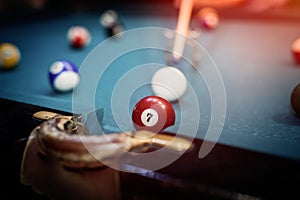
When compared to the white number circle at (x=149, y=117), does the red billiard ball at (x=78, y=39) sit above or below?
above

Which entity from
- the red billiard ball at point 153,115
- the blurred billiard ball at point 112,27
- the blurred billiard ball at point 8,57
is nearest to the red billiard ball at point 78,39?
the blurred billiard ball at point 112,27

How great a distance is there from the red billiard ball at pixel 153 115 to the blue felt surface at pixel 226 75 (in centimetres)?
4

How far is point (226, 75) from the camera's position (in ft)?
6.47

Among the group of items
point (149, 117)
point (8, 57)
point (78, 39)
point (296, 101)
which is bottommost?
point (149, 117)

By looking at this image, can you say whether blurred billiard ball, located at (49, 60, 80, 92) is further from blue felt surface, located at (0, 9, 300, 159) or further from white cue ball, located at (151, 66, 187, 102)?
white cue ball, located at (151, 66, 187, 102)

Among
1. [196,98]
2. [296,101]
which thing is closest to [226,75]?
[196,98]

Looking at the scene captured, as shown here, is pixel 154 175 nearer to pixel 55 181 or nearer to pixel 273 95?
pixel 55 181

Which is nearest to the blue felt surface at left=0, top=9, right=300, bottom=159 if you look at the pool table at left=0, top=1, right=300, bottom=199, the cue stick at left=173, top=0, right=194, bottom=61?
the pool table at left=0, top=1, right=300, bottom=199

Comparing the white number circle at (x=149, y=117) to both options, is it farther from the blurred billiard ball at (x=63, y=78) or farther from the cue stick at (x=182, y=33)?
the cue stick at (x=182, y=33)

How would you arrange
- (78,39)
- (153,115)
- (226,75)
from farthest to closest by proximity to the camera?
(78,39), (226,75), (153,115)

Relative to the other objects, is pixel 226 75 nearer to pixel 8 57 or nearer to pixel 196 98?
pixel 196 98

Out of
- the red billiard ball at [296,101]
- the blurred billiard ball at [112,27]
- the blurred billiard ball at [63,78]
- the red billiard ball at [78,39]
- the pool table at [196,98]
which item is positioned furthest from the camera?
the blurred billiard ball at [112,27]

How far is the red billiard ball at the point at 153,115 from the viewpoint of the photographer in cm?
124

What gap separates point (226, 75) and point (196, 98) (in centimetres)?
44
